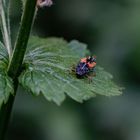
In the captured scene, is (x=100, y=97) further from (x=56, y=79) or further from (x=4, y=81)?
(x=4, y=81)

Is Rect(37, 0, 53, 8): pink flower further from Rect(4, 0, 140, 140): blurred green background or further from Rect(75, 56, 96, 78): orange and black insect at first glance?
Rect(4, 0, 140, 140): blurred green background

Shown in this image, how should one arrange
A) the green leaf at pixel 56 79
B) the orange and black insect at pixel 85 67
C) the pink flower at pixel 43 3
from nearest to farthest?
the green leaf at pixel 56 79 → the pink flower at pixel 43 3 → the orange and black insect at pixel 85 67

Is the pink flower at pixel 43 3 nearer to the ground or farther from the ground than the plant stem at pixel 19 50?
farther from the ground

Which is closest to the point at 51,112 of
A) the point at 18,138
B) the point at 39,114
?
the point at 39,114

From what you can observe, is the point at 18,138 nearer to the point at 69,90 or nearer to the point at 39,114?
the point at 39,114

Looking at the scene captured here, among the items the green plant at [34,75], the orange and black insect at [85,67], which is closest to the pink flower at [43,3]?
the green plant at [34,75]

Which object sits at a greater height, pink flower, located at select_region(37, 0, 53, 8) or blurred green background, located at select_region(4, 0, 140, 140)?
pink flower, located at select_region(37, 0, 53, 8)

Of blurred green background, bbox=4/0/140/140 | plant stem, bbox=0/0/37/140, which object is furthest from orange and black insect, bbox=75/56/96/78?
blurred green background, bbox=4/0/140/140

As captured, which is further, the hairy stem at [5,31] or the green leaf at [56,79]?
the hairy stem at [5,31]

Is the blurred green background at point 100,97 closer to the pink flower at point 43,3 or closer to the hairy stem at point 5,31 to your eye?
the hairy stem at point 5,31

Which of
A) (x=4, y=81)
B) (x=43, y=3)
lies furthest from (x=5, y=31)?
(x=4, y=81)
